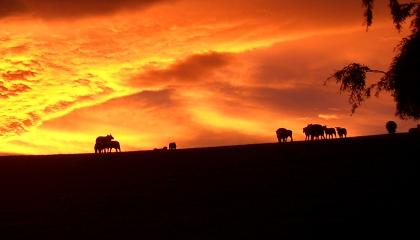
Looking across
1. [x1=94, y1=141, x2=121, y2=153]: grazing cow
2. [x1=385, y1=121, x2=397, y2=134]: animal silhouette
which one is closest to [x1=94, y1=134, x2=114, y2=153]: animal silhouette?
[x1=94, y1=141, x2=121, y2=153]: grazing cow

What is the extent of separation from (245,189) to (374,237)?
6917mm

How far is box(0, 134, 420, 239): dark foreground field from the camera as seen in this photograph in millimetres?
18719

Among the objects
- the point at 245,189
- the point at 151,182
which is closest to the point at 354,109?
the point at 245,189

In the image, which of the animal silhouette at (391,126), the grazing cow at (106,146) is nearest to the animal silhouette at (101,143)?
the grazing cow at (106,146)

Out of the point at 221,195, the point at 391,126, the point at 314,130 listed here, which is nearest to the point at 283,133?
the point at 314,130

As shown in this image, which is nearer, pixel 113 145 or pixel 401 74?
pixel 401 74

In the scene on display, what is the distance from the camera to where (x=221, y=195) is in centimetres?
2261

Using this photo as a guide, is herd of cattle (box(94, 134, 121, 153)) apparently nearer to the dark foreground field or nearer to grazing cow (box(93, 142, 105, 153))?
grazing cow (box(93, 142, 105, 153))

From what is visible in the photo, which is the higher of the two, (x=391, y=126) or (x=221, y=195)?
(x=391, y=126)

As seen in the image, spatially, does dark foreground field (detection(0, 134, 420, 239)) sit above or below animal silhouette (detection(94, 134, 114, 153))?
below

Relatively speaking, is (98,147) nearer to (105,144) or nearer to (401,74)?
(105,144)

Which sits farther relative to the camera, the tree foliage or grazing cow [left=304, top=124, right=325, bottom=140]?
grazing cow [left=304, top=124, right=325, bottom=140]

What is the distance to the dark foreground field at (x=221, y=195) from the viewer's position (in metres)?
18.7

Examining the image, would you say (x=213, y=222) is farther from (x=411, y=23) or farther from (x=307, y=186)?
(x=411, y=23)
